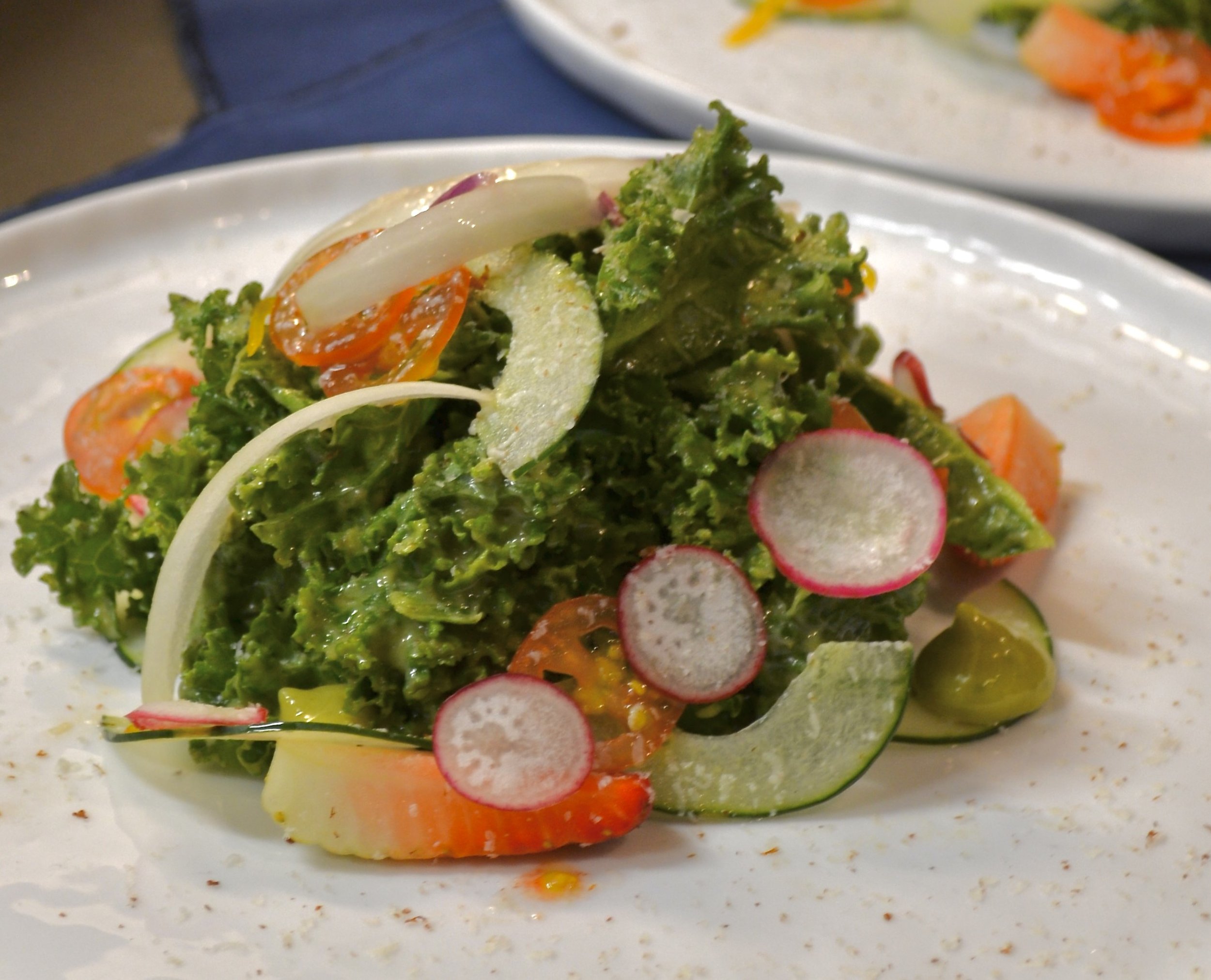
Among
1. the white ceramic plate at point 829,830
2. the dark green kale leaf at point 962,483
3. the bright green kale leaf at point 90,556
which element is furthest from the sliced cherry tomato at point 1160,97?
the bright green kale leaf at point 90,556

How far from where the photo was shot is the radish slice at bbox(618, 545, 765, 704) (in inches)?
78.8

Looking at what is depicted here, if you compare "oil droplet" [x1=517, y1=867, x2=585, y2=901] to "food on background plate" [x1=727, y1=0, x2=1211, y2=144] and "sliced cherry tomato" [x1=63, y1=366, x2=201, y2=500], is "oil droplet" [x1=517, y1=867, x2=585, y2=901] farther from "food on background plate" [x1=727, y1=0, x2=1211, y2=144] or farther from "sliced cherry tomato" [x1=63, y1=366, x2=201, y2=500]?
"food on background plate" [x1=727, y1=0, x2=1211, y2=144]

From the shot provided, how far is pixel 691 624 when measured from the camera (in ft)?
6.61

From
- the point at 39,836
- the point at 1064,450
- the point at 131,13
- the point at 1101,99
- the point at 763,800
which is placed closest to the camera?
the point at 39,836

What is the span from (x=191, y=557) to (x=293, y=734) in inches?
16.5

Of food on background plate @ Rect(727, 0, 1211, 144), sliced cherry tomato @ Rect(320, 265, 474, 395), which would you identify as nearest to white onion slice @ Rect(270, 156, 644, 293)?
sliced cherry tomato @ Rect(320, 265, 474, 395)

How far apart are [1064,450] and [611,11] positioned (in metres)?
3.11

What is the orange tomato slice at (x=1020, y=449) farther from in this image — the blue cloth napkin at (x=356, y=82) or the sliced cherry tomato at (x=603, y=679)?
the blue cloth napkin at (x=356, y=82)

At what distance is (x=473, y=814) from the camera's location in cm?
188

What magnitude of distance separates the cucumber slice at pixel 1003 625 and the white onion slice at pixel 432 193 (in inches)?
45.5

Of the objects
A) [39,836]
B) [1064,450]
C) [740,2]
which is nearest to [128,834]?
Answer: [39,836]

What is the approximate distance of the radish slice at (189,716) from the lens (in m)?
1.92

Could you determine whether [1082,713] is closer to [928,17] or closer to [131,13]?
[928,17]

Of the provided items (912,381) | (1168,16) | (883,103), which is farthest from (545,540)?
(1168,16)
